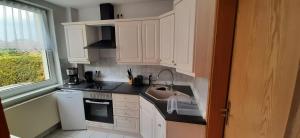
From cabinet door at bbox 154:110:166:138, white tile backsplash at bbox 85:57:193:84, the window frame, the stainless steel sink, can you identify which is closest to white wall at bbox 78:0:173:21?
the window frame

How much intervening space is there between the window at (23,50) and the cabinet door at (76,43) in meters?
0.31

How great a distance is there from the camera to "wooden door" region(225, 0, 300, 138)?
1.52 feet

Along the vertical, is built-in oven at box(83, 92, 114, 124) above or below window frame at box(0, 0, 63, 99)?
below

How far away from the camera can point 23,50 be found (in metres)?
2.09

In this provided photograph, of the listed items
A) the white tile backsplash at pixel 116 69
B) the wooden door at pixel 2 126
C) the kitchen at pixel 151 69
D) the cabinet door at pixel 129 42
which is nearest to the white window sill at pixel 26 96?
the kitchen at pixel 151 69

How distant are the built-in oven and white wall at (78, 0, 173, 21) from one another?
1488 millimetres

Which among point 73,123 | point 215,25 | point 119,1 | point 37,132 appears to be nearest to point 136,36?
point 119,1

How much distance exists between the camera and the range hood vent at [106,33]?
2.41 meters

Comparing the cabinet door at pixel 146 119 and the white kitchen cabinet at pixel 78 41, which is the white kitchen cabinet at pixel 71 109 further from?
the cabinet door at pixel 146 119

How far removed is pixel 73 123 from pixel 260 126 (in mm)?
2759

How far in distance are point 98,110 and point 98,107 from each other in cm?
6

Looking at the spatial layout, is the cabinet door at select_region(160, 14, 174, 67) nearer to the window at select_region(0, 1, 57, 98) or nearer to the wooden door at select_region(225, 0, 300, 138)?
the wooden door at select_region(225, 0, 300, 138)

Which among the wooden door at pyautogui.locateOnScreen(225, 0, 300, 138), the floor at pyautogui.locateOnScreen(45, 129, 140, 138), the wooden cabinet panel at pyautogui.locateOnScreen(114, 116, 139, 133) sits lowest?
the floor at pyautogui.locateOnScreen(45, 129, 140, 138)

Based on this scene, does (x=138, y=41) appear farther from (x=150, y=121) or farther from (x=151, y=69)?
(x=150, y=121)
